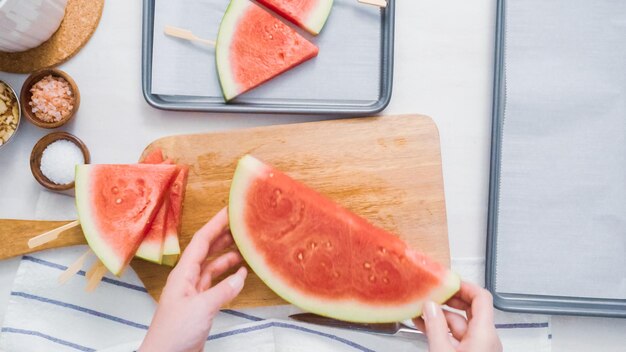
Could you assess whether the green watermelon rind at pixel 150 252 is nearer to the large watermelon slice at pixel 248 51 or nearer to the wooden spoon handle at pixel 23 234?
the wooden spoon handle at pixel 23 234

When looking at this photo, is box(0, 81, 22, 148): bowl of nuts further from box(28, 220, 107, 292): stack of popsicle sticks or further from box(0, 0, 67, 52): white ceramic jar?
box(28, 220, 107, 292): stack of popsicle sticks

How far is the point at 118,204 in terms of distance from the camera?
3.43 ft

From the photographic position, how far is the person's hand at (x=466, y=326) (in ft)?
2.97

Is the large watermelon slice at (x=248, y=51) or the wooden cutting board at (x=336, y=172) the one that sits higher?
the large watermelon slice at (x=248, y=51)

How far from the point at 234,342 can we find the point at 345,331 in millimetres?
226

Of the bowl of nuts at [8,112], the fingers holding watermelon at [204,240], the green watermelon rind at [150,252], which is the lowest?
the green watermelon rind at [150,252]

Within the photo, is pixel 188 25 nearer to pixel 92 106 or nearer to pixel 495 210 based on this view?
pixel 92 106

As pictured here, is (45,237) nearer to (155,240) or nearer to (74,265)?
(74,265)

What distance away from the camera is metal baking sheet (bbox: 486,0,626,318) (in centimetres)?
109

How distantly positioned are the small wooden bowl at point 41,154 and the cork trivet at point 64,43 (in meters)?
0.15

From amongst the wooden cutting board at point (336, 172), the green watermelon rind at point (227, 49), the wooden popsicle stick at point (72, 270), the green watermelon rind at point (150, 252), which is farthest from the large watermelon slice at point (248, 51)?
the wooden popsicle stick at point (72, 270)

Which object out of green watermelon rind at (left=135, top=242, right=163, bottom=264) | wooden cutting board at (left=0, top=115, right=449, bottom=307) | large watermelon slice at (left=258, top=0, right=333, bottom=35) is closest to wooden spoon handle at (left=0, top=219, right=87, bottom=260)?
wooden cutting board at (left=0, top=115, right=449, bottom=307)

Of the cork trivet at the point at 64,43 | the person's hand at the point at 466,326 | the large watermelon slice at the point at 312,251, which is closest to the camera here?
the person's hand at the point at 466,326

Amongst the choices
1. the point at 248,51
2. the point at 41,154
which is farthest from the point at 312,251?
the point at 41,154
